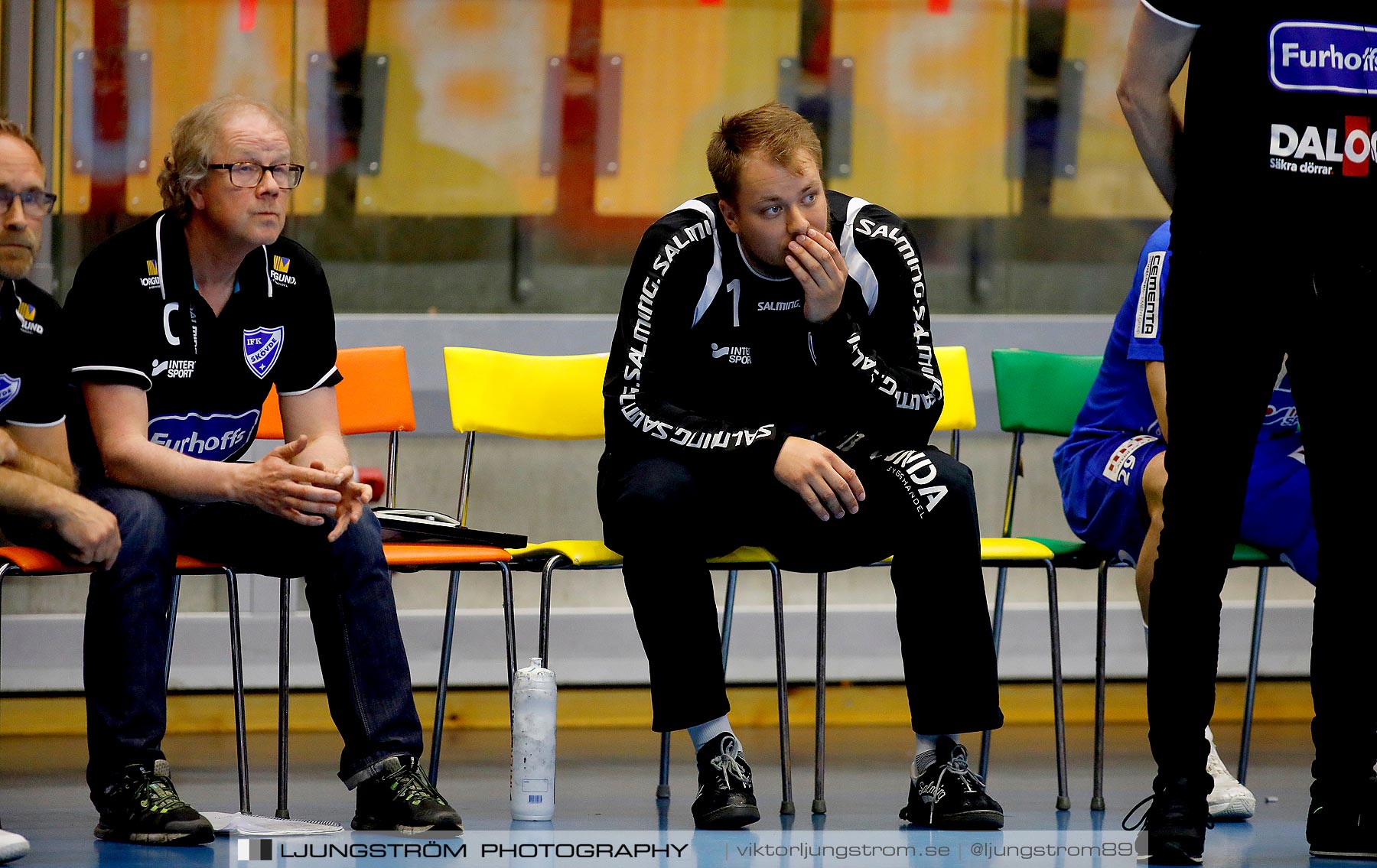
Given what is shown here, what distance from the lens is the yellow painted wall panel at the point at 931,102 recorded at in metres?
4.80

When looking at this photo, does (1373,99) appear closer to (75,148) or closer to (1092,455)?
(1092,455)

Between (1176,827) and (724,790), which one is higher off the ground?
(1176,827)

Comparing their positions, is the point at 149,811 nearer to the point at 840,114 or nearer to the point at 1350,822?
the point at 1350,822

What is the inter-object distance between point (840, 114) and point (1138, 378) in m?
1.91

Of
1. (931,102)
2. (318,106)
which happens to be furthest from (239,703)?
(931,102)

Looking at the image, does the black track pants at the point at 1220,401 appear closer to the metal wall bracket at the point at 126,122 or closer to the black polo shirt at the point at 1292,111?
the black polo shirt at the point at 1292,111

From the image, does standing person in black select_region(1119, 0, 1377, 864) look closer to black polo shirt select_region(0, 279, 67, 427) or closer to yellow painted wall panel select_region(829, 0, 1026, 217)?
black polo shirt select_region(0, 279, 67, 427)

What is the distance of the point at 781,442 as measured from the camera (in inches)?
109

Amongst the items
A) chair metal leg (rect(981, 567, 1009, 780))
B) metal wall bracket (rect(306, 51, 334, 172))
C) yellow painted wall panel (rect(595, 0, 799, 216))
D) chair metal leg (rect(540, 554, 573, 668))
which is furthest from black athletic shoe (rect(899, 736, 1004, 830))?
metal wall bracket (rect(306, 51, 334, 172))

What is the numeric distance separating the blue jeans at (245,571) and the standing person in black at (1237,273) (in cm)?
125

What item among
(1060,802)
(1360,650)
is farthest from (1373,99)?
(1060,802)

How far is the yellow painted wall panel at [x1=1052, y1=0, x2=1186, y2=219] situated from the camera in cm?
489

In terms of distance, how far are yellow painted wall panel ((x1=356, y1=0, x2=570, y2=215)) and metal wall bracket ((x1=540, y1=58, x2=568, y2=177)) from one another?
0.01m

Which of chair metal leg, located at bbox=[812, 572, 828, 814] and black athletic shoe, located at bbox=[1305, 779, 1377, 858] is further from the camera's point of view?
chair metal leg, located at bbox=[812, 572, 828, 814]
